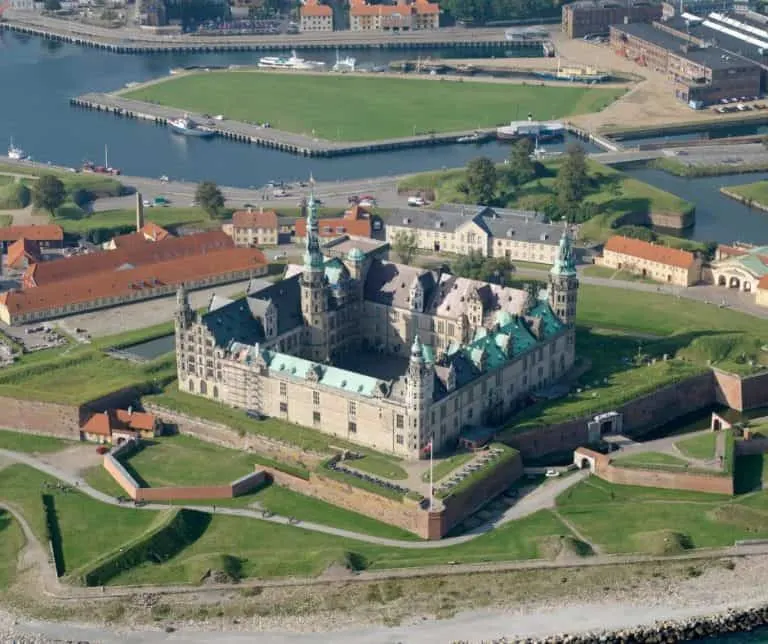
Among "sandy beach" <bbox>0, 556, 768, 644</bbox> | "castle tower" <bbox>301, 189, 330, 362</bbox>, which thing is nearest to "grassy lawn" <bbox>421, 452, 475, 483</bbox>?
"sandy beach" <bbox>0, 556, 768, 644</bbox>

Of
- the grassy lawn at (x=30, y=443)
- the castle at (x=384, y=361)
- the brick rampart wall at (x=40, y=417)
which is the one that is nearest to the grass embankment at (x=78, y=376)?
the brick rampart wall at (x=40, y=417)

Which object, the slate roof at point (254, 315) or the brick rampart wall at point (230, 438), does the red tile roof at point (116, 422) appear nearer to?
the brick rampart wall at point (230, 438)

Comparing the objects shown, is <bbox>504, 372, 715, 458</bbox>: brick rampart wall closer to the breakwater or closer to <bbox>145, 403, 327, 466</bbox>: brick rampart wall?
<bbox>145, 403, 327, 466</bbox>: brick rampart wall

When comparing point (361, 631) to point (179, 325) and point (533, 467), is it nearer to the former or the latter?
Result: point (533, 467)

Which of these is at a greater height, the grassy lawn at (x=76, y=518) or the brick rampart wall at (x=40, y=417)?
the brick rampart wall at (x=40, y=417)

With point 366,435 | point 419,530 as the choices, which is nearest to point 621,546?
point 419,530

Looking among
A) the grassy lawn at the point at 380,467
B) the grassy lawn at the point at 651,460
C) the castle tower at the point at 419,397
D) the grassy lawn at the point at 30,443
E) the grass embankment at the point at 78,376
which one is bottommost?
the grassy lawn at the point at 30,443

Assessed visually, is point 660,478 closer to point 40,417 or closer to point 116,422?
point 116,422
